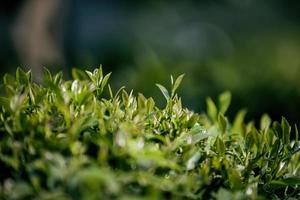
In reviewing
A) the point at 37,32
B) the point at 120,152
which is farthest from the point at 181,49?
the point at 120,152

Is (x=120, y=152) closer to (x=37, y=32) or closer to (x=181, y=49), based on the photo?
(x=37, y=32)

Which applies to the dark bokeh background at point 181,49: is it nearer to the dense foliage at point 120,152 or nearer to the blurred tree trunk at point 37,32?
the blurred tree trunk at point 37,32

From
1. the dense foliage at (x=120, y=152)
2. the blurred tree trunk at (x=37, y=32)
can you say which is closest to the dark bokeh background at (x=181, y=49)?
the blurred tree trunk at (x=37, y=32)

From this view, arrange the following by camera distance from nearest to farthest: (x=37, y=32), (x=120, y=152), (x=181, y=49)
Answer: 1. (x=120, y=152)
2. (x=37, y=32)
3. (x=181, y=49)

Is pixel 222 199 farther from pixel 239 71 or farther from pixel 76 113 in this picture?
pixel 239 71

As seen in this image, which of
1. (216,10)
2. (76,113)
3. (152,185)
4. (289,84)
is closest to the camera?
(152,185)

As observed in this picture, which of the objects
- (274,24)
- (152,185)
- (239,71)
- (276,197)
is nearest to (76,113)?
(152,185)
